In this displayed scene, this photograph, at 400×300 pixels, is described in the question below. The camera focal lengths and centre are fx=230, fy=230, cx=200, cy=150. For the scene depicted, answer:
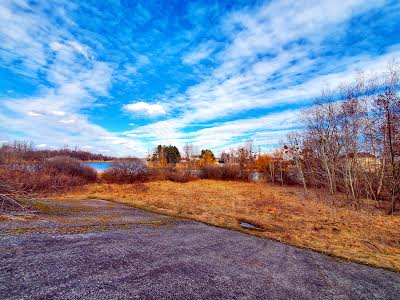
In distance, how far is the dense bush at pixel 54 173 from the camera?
53.7 ft

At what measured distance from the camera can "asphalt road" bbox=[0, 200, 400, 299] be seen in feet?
12.6

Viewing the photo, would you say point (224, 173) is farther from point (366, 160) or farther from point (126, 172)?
point (366, 160)

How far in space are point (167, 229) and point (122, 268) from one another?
156 inches

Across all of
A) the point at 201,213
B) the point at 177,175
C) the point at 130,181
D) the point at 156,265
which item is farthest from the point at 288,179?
the point at 156,265

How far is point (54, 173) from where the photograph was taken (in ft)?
67.8

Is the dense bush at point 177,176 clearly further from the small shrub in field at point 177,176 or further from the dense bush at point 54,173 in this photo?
the dense bush at point 54,173

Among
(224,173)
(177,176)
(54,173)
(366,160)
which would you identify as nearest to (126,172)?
(177,176)

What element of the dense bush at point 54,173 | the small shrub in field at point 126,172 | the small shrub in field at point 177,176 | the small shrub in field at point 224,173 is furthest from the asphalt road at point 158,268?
the small shrub in field at point 224,173

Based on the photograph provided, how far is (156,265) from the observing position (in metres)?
4.98

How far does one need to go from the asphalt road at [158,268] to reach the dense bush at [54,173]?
10.8m

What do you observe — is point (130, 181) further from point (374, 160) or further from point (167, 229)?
point (374, 160)

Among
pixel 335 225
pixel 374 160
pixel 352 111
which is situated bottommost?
pixel 335 225

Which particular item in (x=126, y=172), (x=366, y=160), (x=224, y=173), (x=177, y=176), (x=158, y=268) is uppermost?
(x=366, y=160)

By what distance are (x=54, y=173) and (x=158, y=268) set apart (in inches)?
786
